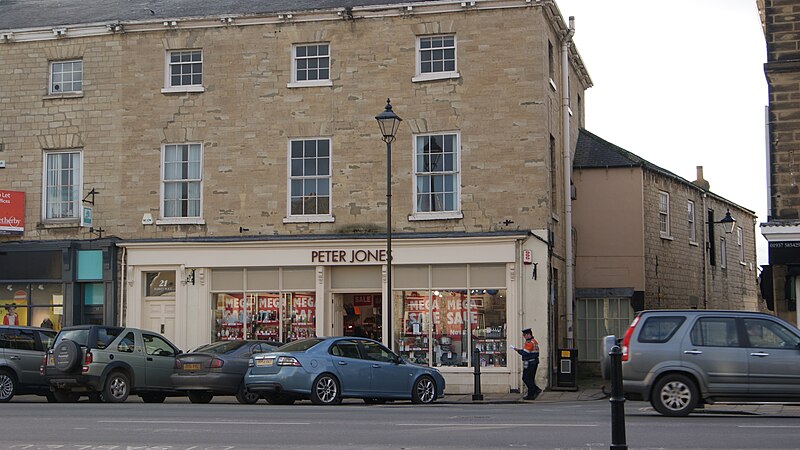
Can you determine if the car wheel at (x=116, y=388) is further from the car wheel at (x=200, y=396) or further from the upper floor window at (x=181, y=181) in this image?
the upper floor window at (x=181, y=181)

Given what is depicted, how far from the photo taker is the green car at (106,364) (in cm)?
2191

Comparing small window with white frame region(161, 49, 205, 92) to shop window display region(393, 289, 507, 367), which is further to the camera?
small window with white frame region(161, 49, 205, 92)

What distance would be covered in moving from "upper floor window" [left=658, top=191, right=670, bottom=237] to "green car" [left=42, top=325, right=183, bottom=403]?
16583 millimetres

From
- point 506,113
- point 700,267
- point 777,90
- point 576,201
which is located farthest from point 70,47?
point 700,267

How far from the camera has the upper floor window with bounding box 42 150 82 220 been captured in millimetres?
29812

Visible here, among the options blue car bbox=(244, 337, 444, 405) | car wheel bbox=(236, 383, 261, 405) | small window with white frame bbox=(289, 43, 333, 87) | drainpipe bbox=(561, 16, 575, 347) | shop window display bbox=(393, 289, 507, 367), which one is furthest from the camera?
drainpipe bbox=(561, 16, 575, 347)

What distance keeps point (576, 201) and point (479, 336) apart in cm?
705

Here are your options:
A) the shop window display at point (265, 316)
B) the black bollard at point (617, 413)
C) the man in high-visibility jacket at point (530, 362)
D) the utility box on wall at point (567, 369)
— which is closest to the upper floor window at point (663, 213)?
the utility box on wall at point (567, 369)

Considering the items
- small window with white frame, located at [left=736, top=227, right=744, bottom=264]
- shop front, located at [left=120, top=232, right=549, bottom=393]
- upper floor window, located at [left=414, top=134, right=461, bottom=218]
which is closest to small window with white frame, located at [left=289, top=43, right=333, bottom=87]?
upper floor window, located at [left=414, top=134, right=461, bottom=218]

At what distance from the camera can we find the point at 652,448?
1181 cm

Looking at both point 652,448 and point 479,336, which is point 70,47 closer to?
point 479,336

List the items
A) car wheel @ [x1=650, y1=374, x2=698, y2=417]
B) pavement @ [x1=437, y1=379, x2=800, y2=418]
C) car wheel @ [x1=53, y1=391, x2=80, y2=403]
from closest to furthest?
car wheel @ [x1=650, y1=374, x2=698, y2=417]
pavement @ [x1=437, y1=379, x2=800, y2=418]
car wheel @ [x1=53, y1=391, x2=80, y2=403]

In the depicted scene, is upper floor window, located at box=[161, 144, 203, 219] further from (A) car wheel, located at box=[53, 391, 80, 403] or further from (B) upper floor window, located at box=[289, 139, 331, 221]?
(A) car wheel, located at box=[53, 391, 80, 403]

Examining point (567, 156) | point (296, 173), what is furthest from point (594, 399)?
point (296, 173)
